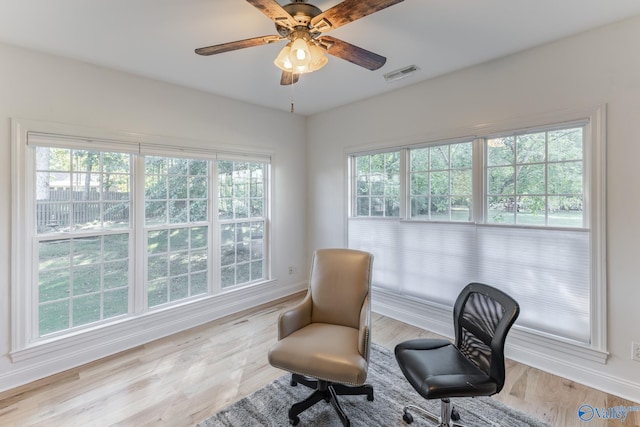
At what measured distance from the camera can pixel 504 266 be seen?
8.45ft

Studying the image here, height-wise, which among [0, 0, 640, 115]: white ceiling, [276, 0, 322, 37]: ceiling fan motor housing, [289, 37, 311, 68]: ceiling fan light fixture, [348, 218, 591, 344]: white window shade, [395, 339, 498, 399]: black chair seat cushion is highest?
[0, 0, 640, 115]: white ceiling

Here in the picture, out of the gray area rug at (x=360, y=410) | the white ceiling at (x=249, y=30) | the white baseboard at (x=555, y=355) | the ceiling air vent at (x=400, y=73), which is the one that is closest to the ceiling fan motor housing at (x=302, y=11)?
the white ceiling at (x=249, y=30)

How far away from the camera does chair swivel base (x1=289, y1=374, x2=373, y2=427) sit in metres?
1.83

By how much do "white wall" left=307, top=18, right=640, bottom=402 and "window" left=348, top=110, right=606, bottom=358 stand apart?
0.29 feet

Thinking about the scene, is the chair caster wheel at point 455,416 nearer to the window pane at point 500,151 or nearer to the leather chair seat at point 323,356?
the leather chair seat at point 323,356

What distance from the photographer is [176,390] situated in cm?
218

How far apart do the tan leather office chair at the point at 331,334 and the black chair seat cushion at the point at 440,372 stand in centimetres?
26

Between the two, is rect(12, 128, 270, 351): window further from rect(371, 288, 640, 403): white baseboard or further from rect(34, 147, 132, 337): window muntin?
rect(371, 288, 640, 403): white baseboard

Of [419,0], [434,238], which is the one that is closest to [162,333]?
[434,238]

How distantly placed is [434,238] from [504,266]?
0.67 metres

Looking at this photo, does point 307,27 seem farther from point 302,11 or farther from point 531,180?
point 531,180

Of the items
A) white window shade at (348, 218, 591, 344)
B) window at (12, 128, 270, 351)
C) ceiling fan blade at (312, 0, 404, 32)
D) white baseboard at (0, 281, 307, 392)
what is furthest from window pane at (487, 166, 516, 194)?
white baseboard at (0, 281, 307, 392)

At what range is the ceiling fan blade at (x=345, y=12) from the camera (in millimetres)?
1338

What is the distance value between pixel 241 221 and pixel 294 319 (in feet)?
6.23
